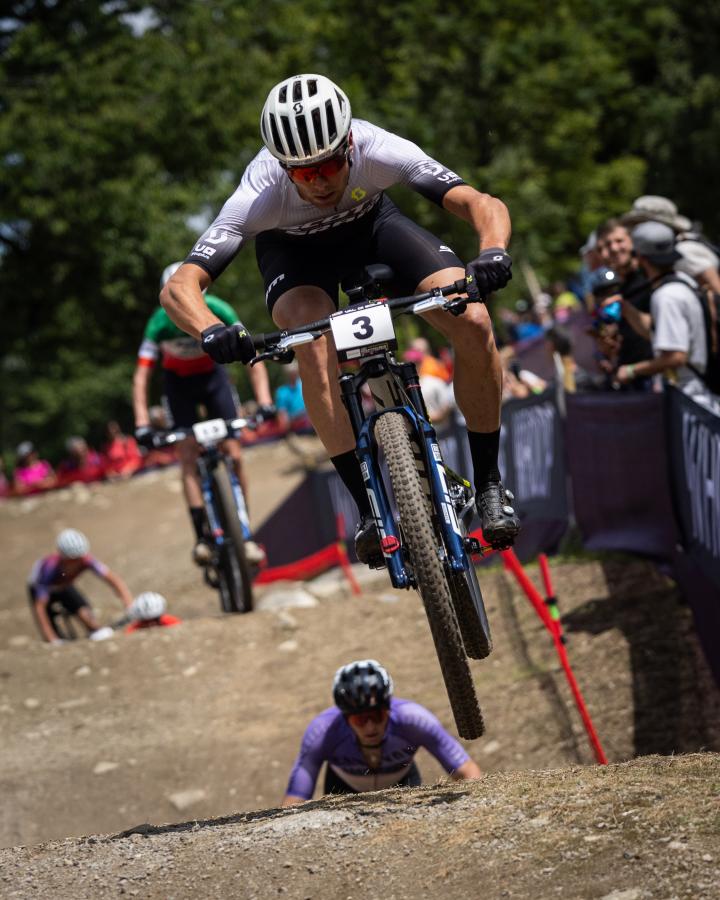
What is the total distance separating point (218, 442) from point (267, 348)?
493 cm

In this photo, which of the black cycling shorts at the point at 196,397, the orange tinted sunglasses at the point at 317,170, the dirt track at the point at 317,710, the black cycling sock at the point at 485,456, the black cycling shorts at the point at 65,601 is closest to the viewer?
the dirt track at the point at 317,710

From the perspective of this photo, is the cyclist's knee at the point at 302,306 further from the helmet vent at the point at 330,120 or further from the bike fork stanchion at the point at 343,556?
the bike fork stanchion at the point at 343,556

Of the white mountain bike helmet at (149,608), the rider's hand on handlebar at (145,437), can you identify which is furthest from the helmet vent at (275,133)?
the white mountain bike helmet at (149,608)

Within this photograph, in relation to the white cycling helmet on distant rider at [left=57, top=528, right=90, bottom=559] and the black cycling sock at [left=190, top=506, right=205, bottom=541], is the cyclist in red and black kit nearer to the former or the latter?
the black cycling sock at [left=190, top=506, right=205, bottom=541]

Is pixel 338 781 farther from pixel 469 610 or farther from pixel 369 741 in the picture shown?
pixel 469 610

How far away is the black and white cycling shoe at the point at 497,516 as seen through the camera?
5207 mm

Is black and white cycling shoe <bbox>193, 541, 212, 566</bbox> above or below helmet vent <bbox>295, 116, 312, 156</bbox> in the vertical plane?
below

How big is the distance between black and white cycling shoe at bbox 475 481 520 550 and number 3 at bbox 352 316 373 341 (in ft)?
3.40

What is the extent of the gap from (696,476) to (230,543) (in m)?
3.99

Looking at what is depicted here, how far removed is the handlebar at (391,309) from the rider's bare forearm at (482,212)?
0.34 meters

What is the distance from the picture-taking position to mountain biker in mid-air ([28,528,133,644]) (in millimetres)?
13508

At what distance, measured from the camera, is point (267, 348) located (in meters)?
4.76

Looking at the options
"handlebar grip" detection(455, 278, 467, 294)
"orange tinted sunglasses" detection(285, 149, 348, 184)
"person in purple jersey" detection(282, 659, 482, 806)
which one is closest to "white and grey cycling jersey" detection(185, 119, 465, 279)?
"orange tinted sunglasses" detection(285, 149, 348, 184)

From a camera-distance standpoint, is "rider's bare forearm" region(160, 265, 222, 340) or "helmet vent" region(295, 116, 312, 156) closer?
"helmet vent" region(295, 116, 312, 156)
